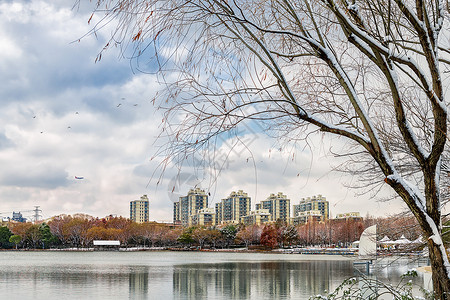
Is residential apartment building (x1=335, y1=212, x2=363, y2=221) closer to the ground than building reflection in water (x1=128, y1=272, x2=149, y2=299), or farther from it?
Result: closer to the ground

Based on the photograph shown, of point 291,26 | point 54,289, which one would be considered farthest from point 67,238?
point 291,26

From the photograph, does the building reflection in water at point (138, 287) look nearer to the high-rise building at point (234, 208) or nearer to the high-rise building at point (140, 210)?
the high-rise building at point (234, 208)

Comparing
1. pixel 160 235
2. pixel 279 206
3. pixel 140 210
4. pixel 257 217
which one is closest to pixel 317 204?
pixel 279 206

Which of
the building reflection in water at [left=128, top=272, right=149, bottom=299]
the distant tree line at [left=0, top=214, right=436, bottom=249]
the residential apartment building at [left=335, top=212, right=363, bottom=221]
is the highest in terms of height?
the building reflection in water at [left=128, top=272, right=149, bottom=299]

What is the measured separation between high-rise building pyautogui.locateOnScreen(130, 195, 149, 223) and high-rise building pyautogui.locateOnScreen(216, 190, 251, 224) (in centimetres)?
1807

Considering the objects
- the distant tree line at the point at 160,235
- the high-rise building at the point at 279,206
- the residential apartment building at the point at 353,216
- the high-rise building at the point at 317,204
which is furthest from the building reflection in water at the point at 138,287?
the high-rise building at the point at 279,206

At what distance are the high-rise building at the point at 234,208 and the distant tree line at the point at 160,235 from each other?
37568 mm

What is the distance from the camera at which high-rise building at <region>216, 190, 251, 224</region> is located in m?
115

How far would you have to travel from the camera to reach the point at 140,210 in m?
128

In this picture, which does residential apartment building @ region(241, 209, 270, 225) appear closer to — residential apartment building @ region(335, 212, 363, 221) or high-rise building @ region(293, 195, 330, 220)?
high-rise building @ region(293, 195, 330, 220)

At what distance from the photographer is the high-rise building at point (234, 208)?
11525 centimetres

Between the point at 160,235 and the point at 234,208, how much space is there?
42.6m

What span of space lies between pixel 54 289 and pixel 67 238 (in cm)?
5980

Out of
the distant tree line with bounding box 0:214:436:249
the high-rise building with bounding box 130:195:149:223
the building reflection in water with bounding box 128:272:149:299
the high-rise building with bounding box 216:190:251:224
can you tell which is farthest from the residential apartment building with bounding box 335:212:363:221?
the building reflection in water with bounding box 128:272:149:299
